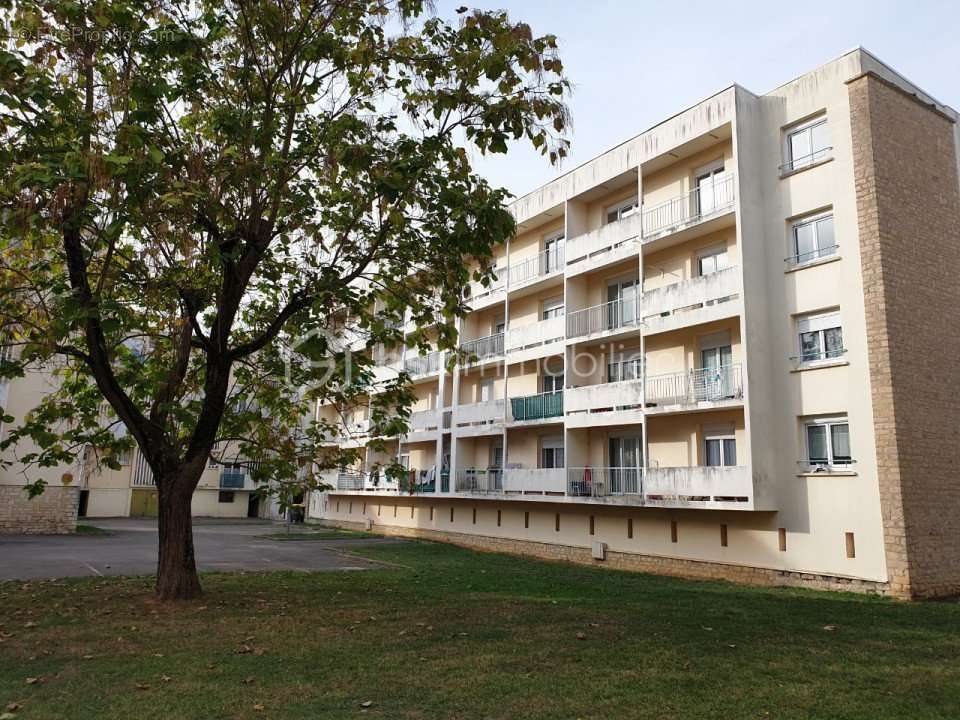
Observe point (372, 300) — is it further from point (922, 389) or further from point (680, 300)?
point (922, 389)

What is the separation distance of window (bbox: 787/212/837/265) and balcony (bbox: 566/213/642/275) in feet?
15.0

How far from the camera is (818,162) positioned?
1731 cm

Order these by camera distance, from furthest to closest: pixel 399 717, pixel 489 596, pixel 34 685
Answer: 1. pixel 489 596
2. pixel 34 685
3. pixel 399 717

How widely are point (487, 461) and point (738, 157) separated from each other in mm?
14681

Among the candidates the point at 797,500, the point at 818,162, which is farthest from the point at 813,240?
the point at 797,500

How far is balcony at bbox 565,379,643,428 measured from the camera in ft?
66.1

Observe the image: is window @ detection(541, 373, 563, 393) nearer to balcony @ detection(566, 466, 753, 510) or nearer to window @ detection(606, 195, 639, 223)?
balcony @ detection(566, 466, 753, 510)

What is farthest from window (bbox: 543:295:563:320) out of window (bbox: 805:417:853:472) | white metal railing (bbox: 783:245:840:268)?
window (bbox: 805:417:853:472)

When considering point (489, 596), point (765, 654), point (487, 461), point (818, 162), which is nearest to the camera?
point (765, 654)

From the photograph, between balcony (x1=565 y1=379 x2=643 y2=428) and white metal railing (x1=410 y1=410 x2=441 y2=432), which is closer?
balcony (x1=565 y1=379 x2=643 y2=428)

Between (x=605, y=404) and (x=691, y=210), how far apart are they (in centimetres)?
593

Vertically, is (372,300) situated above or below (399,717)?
above

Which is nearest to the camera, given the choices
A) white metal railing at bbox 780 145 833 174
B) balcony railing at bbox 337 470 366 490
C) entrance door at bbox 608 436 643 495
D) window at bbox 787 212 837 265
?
window at bbox 787 212 837 265

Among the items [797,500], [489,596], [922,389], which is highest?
[922,389]
